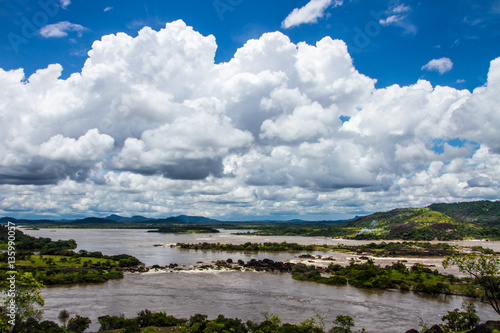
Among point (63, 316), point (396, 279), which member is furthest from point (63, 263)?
point (396, 279)

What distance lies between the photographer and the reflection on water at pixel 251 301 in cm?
4006

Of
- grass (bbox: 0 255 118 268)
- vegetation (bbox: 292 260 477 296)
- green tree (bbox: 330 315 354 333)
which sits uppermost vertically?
green tree (bbox: 330 315 354 333)

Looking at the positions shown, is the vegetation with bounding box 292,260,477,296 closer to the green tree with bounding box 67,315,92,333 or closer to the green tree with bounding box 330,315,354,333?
the green tree with bounding box 330,315,354,333

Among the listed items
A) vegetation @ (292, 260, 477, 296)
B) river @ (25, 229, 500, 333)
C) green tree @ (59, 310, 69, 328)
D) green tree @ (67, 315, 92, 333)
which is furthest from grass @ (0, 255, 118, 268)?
vegetation @ (292, 260, 477, 296)

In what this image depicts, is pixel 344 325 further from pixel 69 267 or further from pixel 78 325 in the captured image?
pixel 69 267

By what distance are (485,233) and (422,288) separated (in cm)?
15145

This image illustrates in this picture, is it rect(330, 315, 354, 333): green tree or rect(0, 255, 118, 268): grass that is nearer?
rect(330, 315, 354, 333): green tree

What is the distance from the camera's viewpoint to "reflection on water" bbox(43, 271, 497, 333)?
4006 cm

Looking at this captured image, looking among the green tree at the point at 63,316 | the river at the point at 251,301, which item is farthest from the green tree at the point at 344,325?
the green tree at the point at 63,316

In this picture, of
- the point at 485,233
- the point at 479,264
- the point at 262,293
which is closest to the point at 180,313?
the point at 262,293

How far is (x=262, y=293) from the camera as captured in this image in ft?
170

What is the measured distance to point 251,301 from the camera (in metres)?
46.7

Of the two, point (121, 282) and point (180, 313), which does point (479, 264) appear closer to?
point (180, 313)

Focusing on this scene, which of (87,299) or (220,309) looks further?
(87,299)
